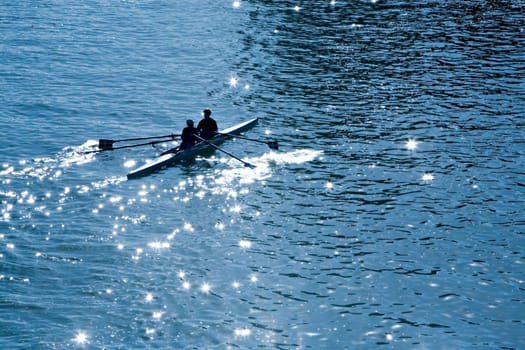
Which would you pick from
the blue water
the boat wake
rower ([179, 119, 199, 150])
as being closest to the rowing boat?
rower ([179, 119, 199, 150])

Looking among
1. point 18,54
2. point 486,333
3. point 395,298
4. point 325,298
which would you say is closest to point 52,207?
point 325,298

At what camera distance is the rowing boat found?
40.8 metres

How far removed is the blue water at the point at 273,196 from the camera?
28750 millimetres

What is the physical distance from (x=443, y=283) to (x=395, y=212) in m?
6.74

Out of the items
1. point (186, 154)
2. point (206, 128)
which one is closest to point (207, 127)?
point (206, 128)

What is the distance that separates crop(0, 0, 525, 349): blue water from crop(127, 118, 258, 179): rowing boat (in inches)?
21.2

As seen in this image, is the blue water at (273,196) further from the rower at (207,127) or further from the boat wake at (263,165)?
the rower at (207,127)

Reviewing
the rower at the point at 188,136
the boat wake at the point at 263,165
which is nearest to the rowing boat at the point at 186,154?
the rower at the point at 188,136

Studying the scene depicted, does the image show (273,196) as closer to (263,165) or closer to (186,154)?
(263,165)

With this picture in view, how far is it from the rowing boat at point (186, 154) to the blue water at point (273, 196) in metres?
0.54

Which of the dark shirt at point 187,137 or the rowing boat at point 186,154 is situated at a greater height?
the dark shirt at point 187,137

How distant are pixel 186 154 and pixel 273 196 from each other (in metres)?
6.87

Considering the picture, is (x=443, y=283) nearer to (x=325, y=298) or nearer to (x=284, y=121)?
(x=325, y=298)

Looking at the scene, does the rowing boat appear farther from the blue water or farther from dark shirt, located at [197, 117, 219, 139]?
the blue water
